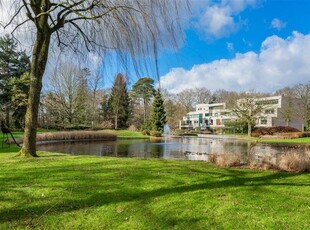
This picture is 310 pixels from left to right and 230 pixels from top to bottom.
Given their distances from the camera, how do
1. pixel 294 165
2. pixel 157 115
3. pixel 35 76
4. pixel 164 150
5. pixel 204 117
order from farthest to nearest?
pixel 204 117 → pixel 157 115 → pixel 164 150 → pixel 35 76 → pixel 294 165

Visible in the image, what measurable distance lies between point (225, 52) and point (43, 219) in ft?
15.0

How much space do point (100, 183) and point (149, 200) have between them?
968 mm

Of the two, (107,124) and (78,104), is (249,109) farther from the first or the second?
(78,104)

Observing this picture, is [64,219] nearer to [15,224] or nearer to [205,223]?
[15,224]

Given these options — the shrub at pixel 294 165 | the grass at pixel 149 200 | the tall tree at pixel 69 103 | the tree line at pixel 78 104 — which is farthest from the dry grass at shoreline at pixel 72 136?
the shrub at pixel 294 165

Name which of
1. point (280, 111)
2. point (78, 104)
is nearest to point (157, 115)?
point (78, 104)

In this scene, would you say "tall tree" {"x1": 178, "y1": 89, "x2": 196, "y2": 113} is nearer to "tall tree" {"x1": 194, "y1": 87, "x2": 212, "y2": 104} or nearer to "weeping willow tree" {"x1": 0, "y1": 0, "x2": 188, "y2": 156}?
"tall tree" {"x1": 194, "y1": 87, "x2": 212, "y2": 104}

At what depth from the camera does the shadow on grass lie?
3561mm

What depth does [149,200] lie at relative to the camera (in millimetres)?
3746

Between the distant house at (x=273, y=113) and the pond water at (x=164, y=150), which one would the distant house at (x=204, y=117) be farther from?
the pond water at (x=164, y=150)

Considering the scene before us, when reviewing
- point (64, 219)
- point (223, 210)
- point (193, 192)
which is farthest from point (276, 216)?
point (64, 219)

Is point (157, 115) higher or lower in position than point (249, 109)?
lower

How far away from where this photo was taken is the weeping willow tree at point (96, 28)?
5320mm

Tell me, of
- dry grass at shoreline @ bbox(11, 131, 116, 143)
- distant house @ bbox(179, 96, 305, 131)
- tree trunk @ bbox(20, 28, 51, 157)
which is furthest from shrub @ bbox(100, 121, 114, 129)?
tree trunk @ bbox(20, 28, 51, 157)
